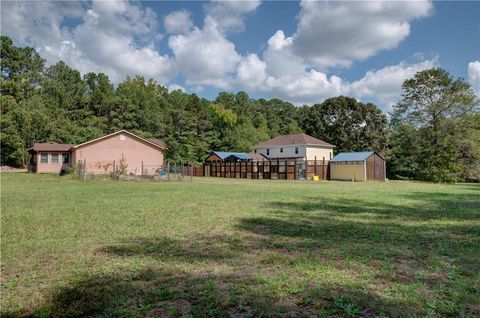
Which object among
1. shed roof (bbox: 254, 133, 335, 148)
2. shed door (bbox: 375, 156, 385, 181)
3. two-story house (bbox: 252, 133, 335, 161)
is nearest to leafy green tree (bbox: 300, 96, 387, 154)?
two-story house (bbox: 252, 133, 335, 161)

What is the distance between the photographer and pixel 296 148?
4484 centimetres

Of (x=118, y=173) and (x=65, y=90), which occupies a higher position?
(x=65, y=90)

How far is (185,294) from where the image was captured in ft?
13.1

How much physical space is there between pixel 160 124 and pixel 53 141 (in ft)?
46.6

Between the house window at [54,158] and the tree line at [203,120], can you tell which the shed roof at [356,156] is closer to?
the tree line at [203,120]

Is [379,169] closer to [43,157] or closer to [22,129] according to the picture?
[43,157]

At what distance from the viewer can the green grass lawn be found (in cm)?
369

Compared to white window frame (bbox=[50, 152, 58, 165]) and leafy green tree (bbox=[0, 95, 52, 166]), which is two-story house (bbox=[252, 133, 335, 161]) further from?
leafy green tree (bbox=[0, 95, 52, 166])

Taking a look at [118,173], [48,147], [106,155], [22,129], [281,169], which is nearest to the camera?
[118,173]

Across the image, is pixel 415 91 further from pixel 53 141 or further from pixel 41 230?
pixel 53 141

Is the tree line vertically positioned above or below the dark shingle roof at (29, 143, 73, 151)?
above

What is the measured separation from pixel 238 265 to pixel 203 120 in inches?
2100

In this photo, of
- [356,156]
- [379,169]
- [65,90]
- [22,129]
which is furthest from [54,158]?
[379,169]

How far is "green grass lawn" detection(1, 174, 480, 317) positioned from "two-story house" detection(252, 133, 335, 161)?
1361 inches
